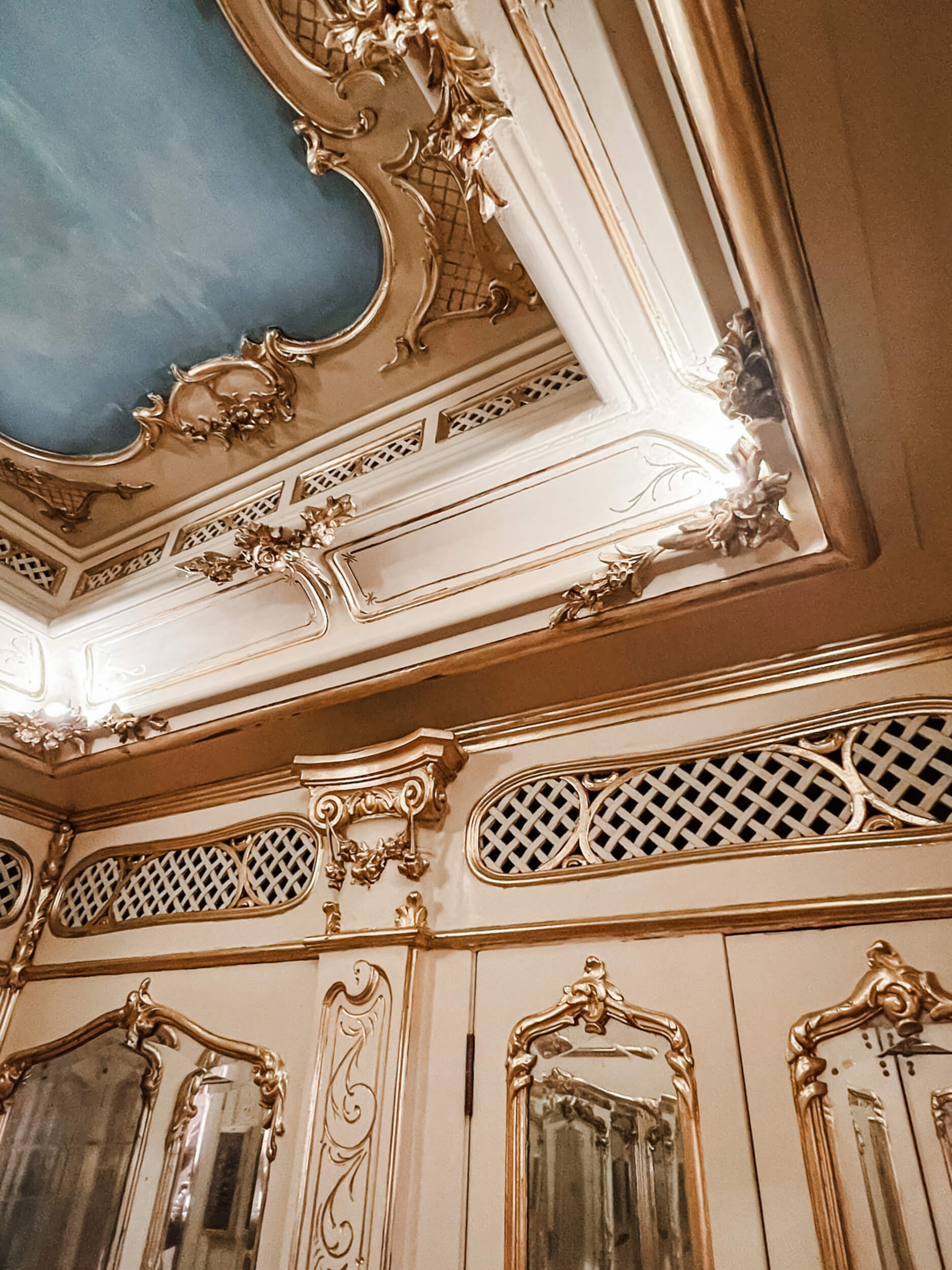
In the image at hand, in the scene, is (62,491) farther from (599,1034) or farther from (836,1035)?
(836,1035)

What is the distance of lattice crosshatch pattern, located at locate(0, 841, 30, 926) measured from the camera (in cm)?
311

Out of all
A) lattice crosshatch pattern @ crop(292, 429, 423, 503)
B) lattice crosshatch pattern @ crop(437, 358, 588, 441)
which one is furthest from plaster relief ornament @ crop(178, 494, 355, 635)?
lattice crosshatch pattern @ crop(437, 358, 588, 441)

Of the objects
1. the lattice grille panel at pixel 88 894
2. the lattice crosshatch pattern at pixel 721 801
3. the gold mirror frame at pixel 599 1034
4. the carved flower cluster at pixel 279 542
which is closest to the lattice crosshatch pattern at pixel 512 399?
the carved flower cluster at pixel 279 542

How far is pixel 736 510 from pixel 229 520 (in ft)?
6.88

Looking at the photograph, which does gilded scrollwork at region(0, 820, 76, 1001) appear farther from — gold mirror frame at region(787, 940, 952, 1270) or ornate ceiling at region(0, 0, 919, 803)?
gold mirror frame at region(787, 940, 952, 1270)

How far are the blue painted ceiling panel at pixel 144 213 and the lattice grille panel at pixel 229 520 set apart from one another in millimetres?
520

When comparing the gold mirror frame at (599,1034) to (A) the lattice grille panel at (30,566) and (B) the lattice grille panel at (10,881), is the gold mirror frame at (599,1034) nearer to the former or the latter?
(B) the lattice grille panel at (10,881)

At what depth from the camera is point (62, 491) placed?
125 inches

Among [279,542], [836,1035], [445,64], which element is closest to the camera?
Result: [445,64]

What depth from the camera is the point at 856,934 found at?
5.58ft

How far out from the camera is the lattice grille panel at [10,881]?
10.2 feet

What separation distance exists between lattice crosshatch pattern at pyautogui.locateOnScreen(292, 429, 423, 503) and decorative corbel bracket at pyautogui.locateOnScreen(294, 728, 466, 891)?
39.0 inches

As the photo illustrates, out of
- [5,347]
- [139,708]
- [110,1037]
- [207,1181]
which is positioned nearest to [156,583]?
[139,708]

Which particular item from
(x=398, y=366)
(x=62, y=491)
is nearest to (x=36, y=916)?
(x=62, y=491)
